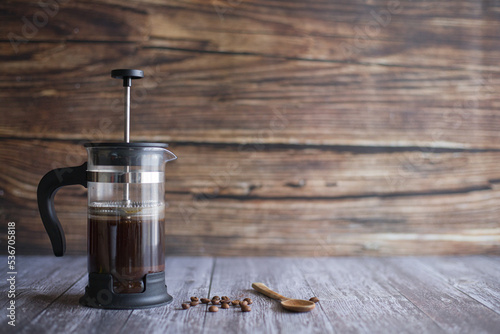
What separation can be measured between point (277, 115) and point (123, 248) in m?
0.67

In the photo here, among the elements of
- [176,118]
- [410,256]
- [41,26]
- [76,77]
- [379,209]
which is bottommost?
[410,256]

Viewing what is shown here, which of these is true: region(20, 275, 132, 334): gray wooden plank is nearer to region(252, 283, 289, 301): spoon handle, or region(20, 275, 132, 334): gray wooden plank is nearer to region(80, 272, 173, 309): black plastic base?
region(80, 272, 173, 309): black plastic base

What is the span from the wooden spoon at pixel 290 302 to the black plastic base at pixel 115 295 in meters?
0.22

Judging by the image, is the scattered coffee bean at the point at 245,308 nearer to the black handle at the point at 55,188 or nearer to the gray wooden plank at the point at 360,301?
the gray wooden plank at the point at 360,301

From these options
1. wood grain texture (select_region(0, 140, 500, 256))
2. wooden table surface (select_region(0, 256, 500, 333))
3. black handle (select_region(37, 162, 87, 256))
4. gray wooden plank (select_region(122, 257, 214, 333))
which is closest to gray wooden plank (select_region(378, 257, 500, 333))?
wooden table surface (select_region(0, 256, 500, 333))

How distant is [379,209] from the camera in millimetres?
1447

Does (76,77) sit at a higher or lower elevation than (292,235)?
higher

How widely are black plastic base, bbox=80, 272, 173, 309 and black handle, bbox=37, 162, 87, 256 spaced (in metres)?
0.11

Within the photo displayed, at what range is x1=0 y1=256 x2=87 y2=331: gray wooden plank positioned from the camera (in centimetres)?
90

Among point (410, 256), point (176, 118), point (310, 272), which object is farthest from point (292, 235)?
point (176, 118)

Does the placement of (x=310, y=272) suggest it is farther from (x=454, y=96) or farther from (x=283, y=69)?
(x=454, y=96)

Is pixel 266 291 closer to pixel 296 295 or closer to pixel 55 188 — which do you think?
pixel 296 295

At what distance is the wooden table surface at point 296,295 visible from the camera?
2.70ft

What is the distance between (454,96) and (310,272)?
27.2 inches
